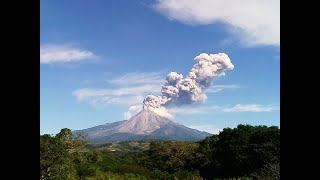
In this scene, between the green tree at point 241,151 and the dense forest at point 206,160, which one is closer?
the dense forest at point 206,160

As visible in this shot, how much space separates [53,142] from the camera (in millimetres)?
17156

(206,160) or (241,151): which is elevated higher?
(241,151)

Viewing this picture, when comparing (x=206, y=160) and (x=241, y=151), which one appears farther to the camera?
(x=206, y=160)

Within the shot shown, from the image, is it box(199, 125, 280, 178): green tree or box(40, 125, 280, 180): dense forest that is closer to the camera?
box(40, 125, 280, 180): dense forest
